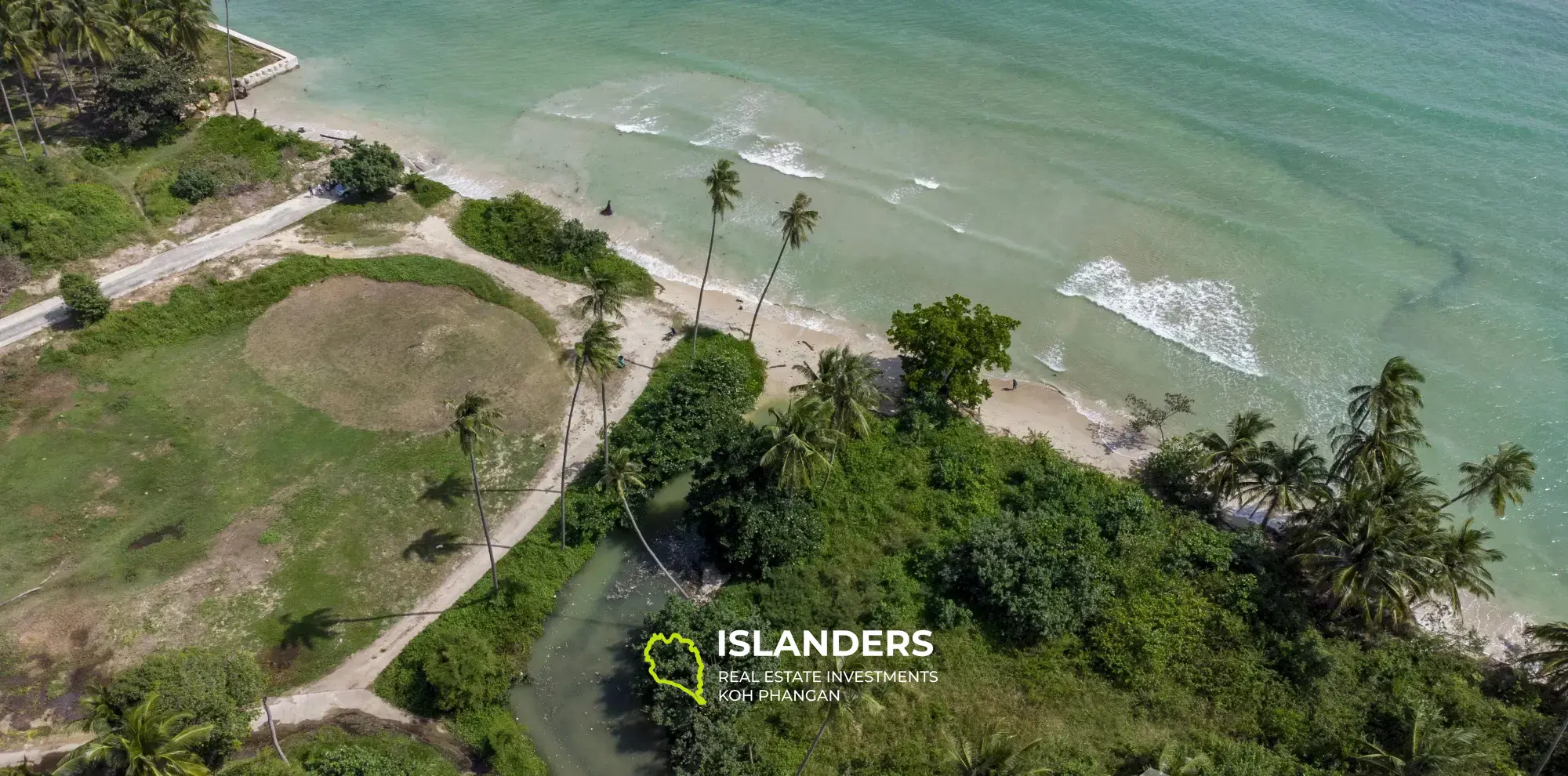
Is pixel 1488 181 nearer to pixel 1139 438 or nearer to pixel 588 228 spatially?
pixel 1139 438

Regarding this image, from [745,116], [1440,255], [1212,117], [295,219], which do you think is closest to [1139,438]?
[1440,255]

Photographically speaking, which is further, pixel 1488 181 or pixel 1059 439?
pixel 1488 181

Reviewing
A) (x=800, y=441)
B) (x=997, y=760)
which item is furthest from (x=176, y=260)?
(x=997, y=760)

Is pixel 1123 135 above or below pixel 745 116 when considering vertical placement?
above

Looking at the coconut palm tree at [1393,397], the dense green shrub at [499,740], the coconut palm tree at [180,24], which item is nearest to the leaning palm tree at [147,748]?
the dense green shrub at [499,740]

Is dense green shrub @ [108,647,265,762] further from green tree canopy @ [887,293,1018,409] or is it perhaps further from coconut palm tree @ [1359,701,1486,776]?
Answer: coconut palm tree @ [1359,701,1486,776]

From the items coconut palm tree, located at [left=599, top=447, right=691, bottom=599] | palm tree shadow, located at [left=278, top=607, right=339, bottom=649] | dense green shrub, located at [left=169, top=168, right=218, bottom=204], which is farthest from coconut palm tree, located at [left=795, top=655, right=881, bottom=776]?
dense green shrub, located at [left=169, top=168, right=218, bottom=204]
